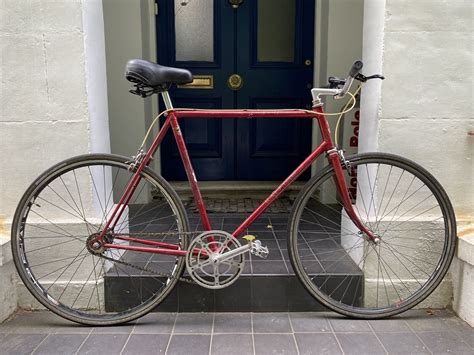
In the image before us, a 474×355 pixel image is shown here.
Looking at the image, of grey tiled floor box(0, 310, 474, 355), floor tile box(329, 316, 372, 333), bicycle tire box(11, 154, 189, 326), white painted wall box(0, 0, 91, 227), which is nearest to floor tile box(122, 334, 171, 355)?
grey tiled floor box(0, 310, 474, 355)

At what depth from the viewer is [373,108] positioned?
244 centimetres

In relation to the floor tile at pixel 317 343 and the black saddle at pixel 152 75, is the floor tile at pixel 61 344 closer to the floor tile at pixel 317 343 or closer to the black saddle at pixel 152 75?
the floor tile at pixel 317 343

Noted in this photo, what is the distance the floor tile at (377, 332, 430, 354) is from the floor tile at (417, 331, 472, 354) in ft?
0.15

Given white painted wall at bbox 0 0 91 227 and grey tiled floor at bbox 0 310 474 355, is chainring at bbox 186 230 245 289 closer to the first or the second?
grey tiled floor at bbox 0 310 474 355

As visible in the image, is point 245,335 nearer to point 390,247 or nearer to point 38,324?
point 390,247

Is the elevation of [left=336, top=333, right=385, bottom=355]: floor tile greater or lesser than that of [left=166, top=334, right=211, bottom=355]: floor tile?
greater

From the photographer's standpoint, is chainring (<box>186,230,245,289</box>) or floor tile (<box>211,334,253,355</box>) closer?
floor tile (<box>211,334,253,355</box>)

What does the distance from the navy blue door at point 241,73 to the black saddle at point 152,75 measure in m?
1.93

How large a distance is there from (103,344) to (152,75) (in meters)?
1.40

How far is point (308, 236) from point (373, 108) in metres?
1.05

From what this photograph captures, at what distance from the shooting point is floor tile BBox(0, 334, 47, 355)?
2.11 m

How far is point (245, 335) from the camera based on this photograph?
2230 mm

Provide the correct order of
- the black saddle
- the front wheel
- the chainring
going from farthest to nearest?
1. the front wheel
2. the chainring
3. the black saddle

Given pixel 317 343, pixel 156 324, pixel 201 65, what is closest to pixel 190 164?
pixel 156 324
